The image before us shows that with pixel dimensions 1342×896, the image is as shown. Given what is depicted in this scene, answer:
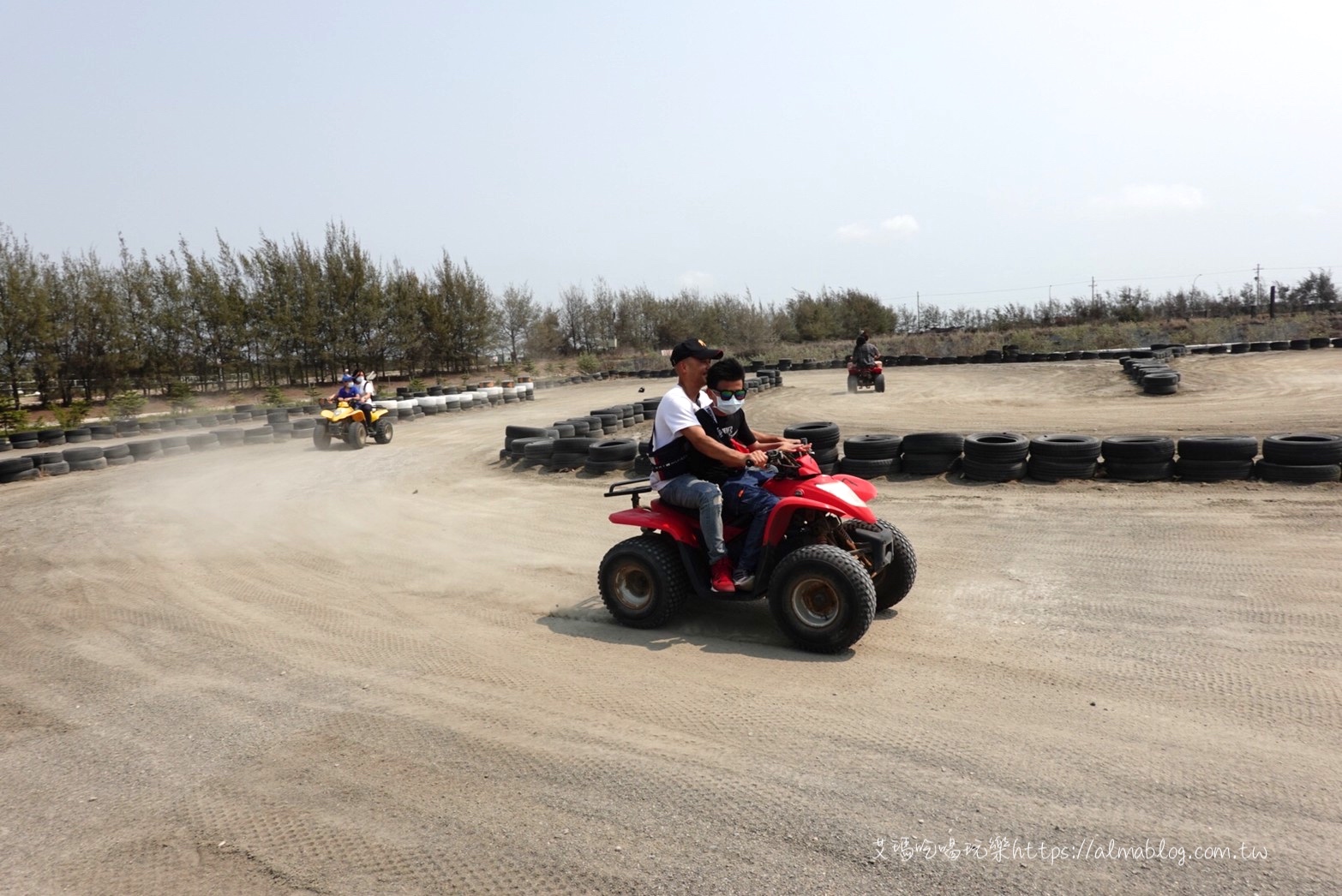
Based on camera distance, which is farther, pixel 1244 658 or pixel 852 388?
pixel 852 388

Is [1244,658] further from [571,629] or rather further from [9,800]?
[9,800]

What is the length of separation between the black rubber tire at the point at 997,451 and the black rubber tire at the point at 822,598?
5.47 meters

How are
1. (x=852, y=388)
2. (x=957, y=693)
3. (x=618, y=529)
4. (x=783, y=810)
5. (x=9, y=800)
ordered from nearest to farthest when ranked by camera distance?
(x=783, y=810)
(x=9, y=800)
(x=957, y=693)
(x=618, y=529)
(x=852, y=388)

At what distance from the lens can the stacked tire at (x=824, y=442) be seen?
422 inches

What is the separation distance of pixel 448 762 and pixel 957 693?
248cm

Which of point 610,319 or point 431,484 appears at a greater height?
point 610,319

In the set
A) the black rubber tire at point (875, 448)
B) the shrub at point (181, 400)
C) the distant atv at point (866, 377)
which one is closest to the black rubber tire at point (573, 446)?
the black rubber tire at point (875, 448)

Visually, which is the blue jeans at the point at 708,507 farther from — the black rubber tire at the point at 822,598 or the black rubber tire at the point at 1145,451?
the black rubber tire at the point at 1145,451

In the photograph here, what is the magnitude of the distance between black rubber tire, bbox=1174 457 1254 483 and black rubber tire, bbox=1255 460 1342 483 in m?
0.18

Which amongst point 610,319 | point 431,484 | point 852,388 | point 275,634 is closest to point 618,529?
point 275,634

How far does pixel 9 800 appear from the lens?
3.78 metres

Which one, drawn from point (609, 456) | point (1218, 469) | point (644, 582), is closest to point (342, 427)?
point (609, 456)

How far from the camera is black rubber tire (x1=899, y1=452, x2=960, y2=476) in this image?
10281mm

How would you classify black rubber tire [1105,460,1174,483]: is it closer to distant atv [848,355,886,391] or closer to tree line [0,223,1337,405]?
distant atv [848,355,886,391]
